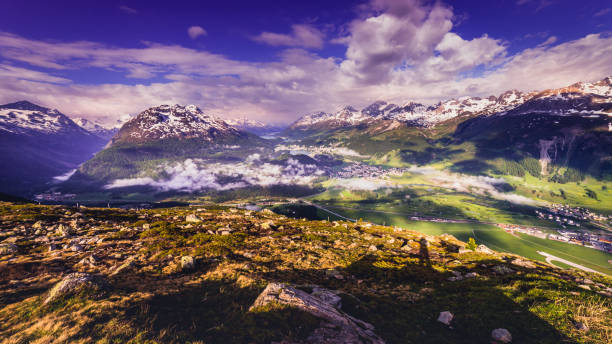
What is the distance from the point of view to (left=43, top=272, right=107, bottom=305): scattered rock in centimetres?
1209

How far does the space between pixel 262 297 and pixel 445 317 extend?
12.3 metres

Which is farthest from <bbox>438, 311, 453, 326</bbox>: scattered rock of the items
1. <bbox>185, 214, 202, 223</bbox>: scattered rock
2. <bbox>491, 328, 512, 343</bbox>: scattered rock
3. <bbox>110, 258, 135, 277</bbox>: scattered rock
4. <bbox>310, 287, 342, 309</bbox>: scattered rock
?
<bbox>185, 214, 202, 223</bbox>: scattered rock

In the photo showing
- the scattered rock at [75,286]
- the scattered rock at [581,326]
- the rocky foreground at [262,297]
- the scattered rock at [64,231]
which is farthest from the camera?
the scattered rock at [64,231]

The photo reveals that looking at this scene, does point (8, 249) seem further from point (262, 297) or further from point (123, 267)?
point (262, 297)

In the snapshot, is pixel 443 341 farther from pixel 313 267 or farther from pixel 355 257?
pixel 355 257

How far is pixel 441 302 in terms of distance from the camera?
16.8 m

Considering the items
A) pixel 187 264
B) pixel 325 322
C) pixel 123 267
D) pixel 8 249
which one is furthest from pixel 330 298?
pixel 8 249

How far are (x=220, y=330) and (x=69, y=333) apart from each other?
6.03 meters

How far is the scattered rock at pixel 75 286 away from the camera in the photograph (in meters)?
12.1

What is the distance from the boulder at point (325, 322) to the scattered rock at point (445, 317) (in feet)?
17.3

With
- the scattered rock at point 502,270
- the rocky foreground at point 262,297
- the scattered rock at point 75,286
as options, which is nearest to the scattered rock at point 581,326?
Result: the rocky foreground at point 262,297

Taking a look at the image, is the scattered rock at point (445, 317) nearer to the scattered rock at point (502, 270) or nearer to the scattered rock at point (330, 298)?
the scattered rock at point (330, 298)

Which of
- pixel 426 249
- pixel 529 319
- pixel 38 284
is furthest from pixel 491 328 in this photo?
pixel 38 284

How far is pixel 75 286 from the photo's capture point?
1271 cm
